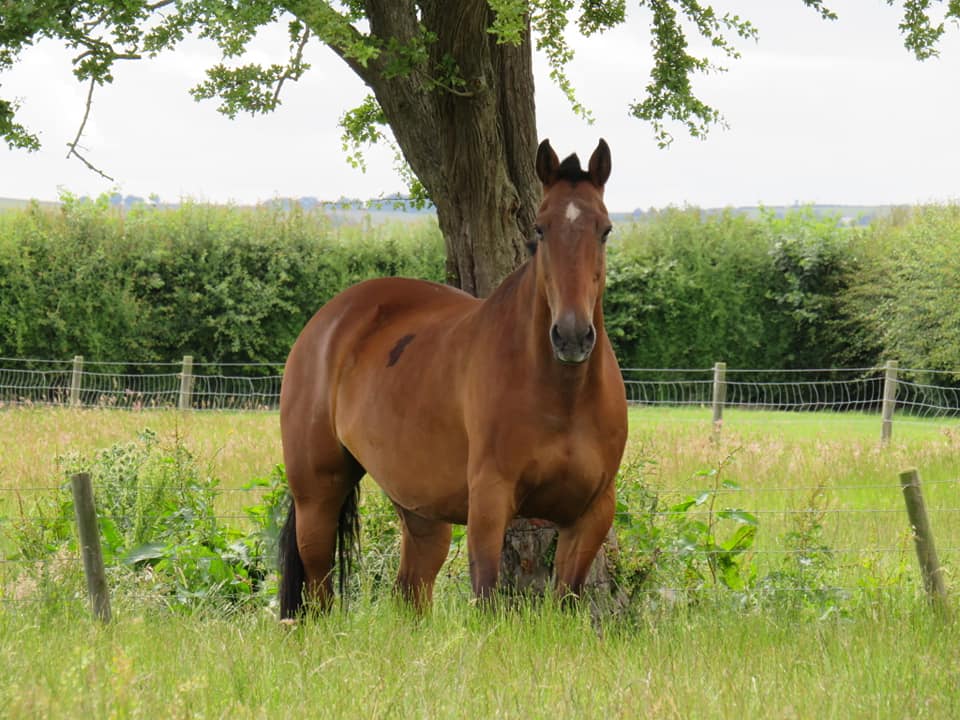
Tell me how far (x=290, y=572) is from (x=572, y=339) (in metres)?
2.62

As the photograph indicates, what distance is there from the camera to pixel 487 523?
187 inches

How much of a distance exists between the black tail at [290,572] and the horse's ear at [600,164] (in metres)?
2.67

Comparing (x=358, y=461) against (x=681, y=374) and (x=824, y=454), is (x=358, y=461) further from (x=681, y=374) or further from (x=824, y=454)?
(x=681, y=374)

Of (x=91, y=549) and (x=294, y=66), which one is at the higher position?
(x=294, y=66)

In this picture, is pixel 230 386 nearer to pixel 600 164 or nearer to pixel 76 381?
pixel 76 381

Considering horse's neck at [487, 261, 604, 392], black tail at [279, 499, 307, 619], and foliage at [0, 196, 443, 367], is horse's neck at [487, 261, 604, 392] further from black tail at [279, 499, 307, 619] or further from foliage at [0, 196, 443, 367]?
foliage at [0, 196, 443, 367]

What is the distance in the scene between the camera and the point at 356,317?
624 cm

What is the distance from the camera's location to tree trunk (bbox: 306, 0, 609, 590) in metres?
6.67

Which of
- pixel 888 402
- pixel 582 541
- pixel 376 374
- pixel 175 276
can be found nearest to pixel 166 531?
pixel 376 374

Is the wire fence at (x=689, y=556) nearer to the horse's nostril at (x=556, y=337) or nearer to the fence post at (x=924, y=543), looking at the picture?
the fence post at (x=924, y=543)

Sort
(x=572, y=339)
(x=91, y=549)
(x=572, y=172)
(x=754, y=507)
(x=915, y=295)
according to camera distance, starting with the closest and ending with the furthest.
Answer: (x=572, y=339) < (x=572, y=172) < (x=91, y=549) < (x=754, y=507) < (x=915, y=295)

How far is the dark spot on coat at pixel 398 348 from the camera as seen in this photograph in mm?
5715

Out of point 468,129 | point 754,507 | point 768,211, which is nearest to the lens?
point 468,129

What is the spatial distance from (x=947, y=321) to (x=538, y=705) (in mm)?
22592
